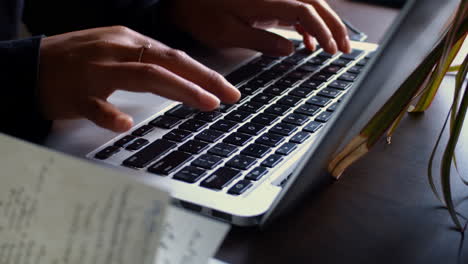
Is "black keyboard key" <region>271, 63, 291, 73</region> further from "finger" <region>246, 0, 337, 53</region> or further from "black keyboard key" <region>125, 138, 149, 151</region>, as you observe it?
"black keyboard key" <region>125, 138, 149, 151</region>

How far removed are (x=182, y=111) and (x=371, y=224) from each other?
28 centimetres

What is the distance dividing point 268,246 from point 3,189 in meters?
0.21

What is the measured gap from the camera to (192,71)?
0.73 metres

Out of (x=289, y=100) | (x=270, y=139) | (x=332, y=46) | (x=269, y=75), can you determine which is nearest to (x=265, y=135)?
(x=270, y=139)

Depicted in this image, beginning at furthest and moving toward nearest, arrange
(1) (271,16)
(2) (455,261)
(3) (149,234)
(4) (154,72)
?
(1) (271,16), (4) (154,72), (2) (455,261), (3) (149,234)

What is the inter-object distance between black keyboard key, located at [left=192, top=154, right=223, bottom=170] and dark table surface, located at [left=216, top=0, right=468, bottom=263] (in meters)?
0.09

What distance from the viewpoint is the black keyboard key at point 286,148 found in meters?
0.63

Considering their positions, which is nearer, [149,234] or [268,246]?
[149,234]

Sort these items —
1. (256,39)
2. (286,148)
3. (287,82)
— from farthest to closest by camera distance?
(256,39), (287,82), (286,148)

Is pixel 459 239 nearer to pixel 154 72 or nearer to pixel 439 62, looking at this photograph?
pixel 439 62

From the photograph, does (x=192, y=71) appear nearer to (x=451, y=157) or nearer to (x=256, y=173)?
(x=256, y=173)

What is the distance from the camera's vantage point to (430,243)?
0.52m

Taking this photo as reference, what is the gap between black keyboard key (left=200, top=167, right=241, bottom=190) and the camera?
1.81 ft

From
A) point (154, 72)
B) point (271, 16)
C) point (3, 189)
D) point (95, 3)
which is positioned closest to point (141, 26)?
point (95, 3)
